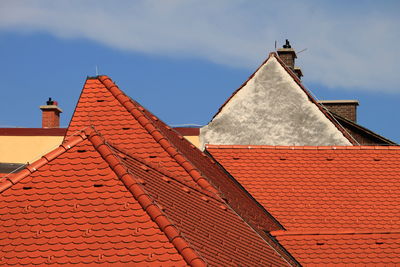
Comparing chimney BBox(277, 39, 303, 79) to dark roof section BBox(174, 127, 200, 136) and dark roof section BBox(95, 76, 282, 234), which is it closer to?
dark roof section BBox(174, 127, 200, 136)

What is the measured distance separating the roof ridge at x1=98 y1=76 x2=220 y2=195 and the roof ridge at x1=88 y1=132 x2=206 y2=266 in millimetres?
3242

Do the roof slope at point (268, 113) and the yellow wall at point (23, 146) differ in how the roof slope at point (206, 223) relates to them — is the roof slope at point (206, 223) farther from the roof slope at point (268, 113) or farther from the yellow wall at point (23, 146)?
the yellow wall at point (23, 146)

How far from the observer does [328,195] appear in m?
26.5

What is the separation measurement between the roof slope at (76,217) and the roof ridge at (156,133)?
3.34m

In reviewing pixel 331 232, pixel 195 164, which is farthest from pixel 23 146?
pixel 331 232

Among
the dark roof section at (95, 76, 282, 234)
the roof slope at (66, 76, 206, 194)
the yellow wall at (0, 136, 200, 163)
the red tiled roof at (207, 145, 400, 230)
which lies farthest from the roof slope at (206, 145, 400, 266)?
the yellow wall at (0, 136, 200, 163)

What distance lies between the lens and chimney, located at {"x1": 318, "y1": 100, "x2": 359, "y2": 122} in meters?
44.1

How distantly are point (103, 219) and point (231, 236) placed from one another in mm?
3207

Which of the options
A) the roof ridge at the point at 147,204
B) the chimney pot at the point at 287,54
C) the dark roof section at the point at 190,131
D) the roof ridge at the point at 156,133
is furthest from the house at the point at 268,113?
the roof ridge at the point at 147,204

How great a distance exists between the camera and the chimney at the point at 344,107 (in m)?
44.1

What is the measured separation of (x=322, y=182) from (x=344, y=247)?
381cm

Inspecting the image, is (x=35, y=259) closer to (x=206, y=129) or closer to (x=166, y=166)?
(x=166, y=166)

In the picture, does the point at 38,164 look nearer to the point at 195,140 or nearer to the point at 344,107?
the point at 195,140

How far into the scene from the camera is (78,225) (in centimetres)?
1695
